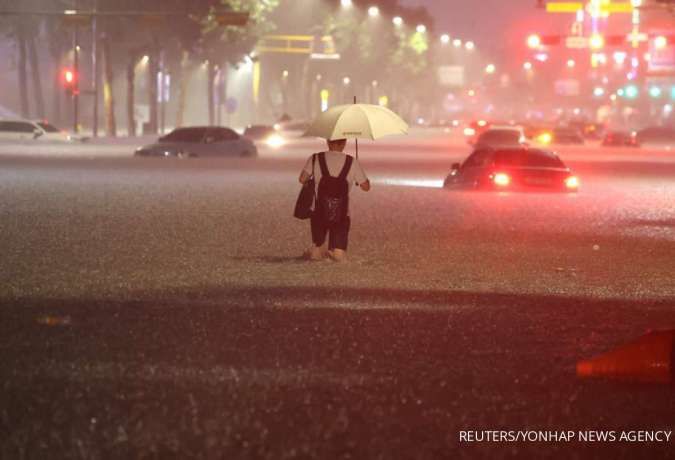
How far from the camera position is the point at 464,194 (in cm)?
3531

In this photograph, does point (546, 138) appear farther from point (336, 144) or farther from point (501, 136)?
point (336, 144)

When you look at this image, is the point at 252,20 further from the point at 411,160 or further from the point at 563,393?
the point at 563,393

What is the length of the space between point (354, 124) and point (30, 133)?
6280 centimetres

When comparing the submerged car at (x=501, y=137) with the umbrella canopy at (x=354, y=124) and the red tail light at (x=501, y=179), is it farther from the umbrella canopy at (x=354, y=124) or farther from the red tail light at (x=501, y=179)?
the umbrella canopy at (x=354, y=124)

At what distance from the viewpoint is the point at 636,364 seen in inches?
424

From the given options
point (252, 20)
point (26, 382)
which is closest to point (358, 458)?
point (26, 382)

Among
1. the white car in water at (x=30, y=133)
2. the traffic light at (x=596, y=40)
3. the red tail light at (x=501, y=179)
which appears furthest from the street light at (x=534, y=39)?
the red tail light at (x=501, y=179)

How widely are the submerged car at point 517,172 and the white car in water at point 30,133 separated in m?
44.6

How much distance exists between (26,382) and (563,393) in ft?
10.9

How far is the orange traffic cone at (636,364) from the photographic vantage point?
10695mm

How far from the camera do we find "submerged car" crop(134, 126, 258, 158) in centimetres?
5922

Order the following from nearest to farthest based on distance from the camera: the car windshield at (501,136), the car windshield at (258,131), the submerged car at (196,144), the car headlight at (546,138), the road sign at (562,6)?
the submerged car at (196,144) → the car windshield at (501,136) → the road sign at (562,6) → the car windshield at (258,131) → the car headlight at (546,138)

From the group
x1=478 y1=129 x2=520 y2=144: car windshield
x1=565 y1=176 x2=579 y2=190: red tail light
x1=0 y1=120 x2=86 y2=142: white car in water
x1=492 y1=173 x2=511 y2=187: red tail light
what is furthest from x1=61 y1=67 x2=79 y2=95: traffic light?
x1=565 y1=176 x2=579 y2=190: red tail light

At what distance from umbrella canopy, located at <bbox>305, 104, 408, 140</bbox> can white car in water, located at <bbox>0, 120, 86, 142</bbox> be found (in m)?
61.1
